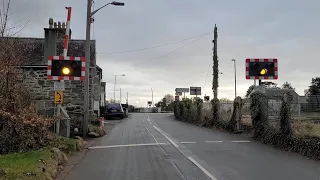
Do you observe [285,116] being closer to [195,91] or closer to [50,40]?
[50,40]

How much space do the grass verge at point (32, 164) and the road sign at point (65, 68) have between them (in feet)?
13.5

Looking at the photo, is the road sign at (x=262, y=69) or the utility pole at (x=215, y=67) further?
the utility pole at (x=215, y=67)

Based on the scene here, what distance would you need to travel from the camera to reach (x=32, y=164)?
28.6 feet

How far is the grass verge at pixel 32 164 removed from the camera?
305 inches

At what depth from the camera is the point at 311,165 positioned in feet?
34.4

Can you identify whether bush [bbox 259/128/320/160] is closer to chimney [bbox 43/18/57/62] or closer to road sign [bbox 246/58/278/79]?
road sign [bbox 246/58/278/79]


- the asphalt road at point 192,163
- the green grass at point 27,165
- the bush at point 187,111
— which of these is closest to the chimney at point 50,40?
the bush at point 187,111

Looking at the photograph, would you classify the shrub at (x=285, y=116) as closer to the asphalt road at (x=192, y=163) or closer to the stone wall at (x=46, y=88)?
the asphalt road at (x=192, y=163)

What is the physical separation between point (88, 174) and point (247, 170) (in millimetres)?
3879

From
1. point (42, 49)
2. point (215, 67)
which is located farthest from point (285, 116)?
point (42, 49)

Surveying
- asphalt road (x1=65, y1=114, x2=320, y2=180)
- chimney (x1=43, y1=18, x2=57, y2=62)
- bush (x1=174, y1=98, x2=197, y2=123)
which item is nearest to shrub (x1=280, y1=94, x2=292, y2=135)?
asphalt road (x1=65, y1=114, x2=320, y2=180)

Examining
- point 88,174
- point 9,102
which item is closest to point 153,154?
point 88,174

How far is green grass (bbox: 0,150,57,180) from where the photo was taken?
25.4 ft

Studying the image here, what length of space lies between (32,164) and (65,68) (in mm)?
7228
